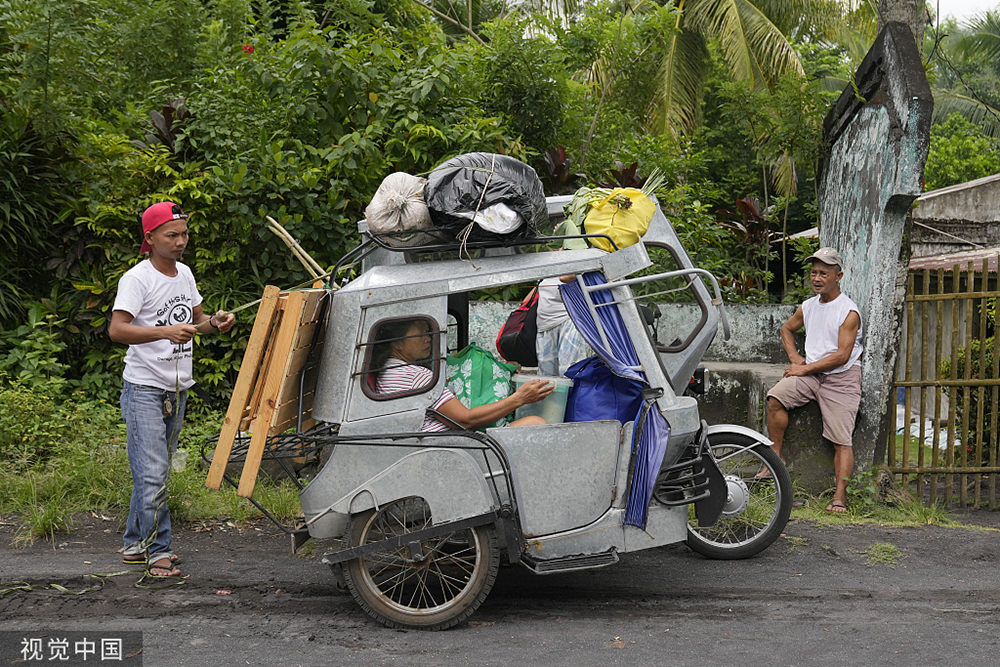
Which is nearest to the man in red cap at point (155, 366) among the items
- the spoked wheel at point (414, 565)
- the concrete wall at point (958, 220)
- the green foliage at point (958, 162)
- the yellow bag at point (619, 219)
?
the spoked wheel at point (414, 565)

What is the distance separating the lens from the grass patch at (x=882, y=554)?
5188 mm

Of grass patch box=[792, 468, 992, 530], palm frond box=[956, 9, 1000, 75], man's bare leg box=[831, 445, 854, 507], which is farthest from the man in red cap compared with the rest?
palm frond box=[956, 9, 1000, 75]

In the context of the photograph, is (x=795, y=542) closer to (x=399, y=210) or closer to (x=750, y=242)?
(x=399, y=210)

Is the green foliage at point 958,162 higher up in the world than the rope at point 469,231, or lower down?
higher up

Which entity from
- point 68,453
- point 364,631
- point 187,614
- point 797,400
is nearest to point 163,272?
point 187,614

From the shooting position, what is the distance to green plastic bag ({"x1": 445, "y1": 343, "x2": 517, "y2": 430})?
4.56 m

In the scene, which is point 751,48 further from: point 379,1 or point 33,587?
point 33,587

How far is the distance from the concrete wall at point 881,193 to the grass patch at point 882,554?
1050 millimetres

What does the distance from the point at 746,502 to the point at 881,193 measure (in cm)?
258

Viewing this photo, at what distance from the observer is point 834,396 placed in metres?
6.20

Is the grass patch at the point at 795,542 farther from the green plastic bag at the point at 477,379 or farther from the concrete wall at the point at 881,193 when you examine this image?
the green plastic bag at the point at 477,379

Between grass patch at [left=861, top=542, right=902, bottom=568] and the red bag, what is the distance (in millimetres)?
2376

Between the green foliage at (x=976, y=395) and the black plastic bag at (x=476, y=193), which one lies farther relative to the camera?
the green foliage at (x=976, y=395)

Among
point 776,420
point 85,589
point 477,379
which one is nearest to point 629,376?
point 477,379
